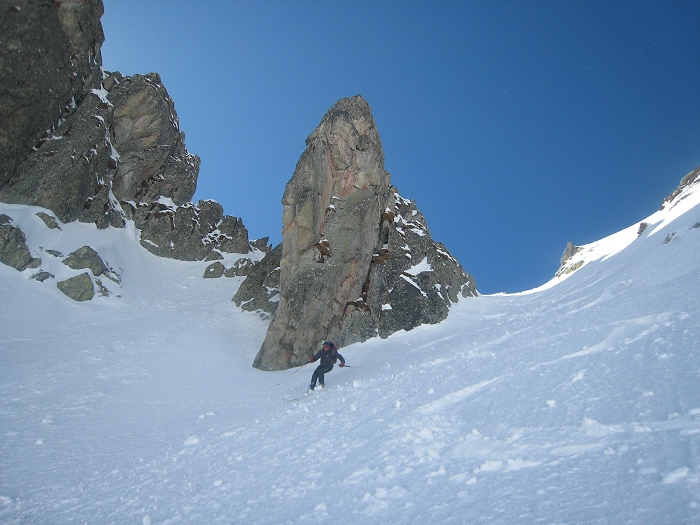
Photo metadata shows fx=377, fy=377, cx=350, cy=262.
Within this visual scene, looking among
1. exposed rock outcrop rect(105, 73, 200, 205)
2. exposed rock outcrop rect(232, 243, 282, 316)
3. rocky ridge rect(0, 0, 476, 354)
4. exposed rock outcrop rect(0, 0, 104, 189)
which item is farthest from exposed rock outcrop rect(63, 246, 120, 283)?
exposed rock outcrop rect(105, 73, 200, 205)

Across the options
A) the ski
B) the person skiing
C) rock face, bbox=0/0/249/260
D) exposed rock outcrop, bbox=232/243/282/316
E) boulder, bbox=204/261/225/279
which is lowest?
the ski

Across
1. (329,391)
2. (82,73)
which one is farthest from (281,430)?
(82,73)

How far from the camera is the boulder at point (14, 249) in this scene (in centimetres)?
2638

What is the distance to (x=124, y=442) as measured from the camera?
1077cm

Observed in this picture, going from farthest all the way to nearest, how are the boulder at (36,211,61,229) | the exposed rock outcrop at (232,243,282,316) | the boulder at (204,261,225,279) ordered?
the boulder at (204,261,225,279), the exposed rock outcrop at (232,243,282,316), the boulder at (36,211,61,229)

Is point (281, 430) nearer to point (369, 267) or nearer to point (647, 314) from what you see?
point (647, 314)

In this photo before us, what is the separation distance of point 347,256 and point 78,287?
20.2m

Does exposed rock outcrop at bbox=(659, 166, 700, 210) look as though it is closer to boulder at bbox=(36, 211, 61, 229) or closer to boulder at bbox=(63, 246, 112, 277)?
boulder at bbox=(63, 246, 112, 277)

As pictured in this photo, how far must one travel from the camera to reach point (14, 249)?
2680 centimetres

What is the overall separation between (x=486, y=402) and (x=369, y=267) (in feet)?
63.2

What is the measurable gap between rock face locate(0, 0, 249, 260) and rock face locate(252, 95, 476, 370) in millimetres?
19126

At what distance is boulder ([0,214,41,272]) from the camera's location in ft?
86.5

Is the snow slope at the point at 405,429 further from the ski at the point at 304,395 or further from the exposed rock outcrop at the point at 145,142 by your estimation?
the exposed rock outcrop at the point at 145,142

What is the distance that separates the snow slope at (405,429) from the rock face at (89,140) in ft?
61.7
